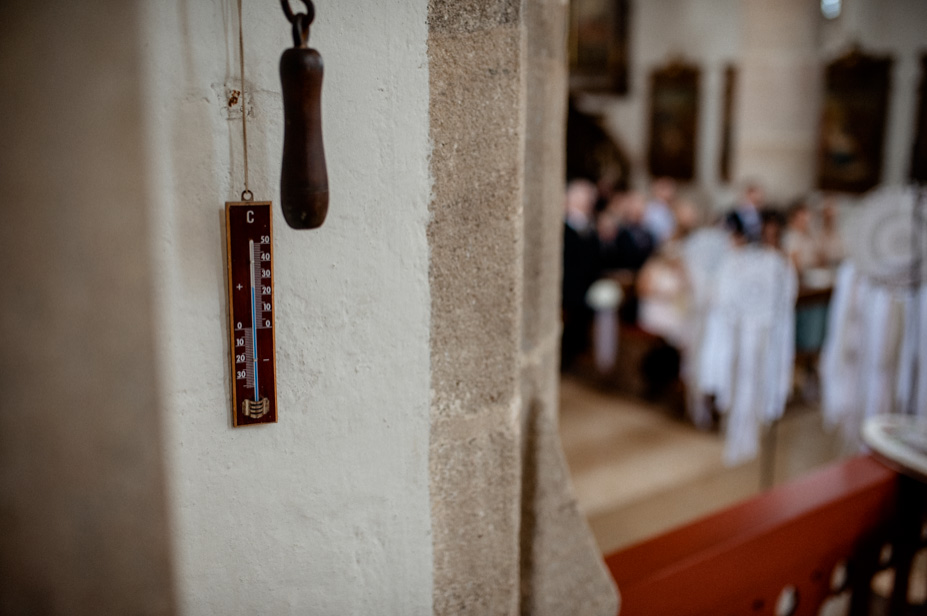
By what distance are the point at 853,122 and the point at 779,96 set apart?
0.90m

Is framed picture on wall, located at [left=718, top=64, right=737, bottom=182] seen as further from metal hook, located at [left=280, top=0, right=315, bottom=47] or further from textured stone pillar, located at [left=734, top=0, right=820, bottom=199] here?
metal hook, located at [left=280, top=0, right=315, bottom=47]

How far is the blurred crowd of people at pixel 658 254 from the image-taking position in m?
5.42

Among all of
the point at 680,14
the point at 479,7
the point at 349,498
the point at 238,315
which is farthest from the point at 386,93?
the point at 680,14

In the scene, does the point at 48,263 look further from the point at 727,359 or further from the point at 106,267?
the point at 727,359

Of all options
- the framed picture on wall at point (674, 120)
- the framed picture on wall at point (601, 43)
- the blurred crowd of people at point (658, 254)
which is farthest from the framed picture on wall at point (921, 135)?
the framed picture on wall at point (601, 43)

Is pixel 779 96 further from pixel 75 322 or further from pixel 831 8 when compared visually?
pixel 75 322

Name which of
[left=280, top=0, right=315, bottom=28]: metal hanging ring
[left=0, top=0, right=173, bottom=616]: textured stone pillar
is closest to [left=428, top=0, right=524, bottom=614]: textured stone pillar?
[left=280, top=0, right=315, bottom=28]: metal hanging ring

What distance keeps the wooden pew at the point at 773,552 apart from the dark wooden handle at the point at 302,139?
129 centimetres

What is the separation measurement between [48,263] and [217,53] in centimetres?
39

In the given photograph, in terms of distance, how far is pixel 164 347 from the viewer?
1141mm

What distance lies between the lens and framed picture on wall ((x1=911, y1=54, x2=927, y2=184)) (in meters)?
6.96

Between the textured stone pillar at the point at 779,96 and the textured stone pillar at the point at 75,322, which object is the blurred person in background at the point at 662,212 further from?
the textured stone pillar at the point at 75,322

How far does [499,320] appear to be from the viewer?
4.51ft

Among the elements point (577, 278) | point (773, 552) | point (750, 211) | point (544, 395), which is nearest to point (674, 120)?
point (750, 211)
